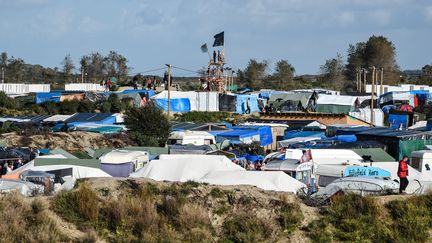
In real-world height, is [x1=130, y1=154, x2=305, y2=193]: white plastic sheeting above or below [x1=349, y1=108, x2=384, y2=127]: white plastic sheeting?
below

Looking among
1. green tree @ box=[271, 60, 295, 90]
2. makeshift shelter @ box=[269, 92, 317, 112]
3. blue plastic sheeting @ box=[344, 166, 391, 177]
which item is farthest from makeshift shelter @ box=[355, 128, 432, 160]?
green tree @ box=[271, 60, 295, 90]

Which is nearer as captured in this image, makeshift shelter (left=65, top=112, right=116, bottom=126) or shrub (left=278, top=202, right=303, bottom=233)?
shrub (left=278, top=202, right=303, bottom=233)

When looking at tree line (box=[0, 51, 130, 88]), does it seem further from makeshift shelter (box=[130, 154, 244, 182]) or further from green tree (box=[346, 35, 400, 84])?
makeshift shelter (box=[130, 154, 244, 182])

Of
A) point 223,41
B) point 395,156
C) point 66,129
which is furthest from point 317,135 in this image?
point 223,41

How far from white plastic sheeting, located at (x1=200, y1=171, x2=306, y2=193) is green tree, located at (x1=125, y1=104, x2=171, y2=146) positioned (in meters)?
13.8

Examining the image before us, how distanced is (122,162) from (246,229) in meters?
10.8

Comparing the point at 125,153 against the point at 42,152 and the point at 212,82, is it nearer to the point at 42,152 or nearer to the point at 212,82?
the point at 42,152

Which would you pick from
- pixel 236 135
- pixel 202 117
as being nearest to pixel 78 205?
pixel 236 135

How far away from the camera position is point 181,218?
14.5 metres

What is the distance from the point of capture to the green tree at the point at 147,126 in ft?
108

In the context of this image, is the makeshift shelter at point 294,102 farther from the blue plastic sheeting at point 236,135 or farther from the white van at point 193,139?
the white van at point 193,139

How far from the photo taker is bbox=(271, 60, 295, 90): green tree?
85.5 metres

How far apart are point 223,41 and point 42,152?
36.2 metres

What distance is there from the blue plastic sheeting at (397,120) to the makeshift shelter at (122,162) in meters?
25.5
